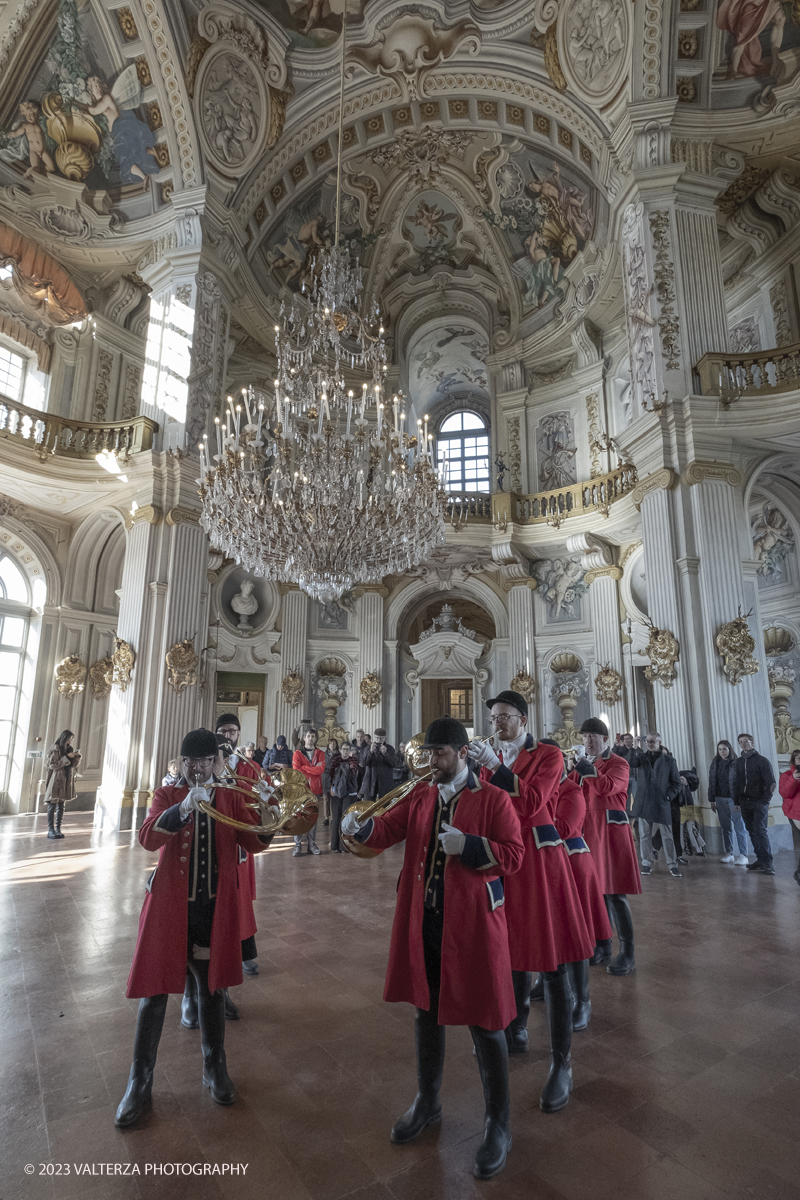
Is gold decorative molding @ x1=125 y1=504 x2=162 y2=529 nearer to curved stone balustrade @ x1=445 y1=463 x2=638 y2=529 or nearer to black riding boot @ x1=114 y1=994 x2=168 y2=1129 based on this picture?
curved stone balustrade @ x1=445 y1=463 x2=638 y2=529

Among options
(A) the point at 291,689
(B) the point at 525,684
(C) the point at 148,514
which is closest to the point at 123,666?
(C) the point at 148,514

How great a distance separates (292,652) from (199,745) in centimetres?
1347

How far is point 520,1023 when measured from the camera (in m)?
3.46

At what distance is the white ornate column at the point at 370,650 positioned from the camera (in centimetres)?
1630

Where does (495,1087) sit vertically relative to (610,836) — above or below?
below

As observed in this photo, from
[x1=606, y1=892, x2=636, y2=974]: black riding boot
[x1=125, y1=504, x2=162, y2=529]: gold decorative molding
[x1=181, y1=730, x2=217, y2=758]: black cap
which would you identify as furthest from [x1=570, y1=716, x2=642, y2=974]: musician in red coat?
[x1=125, y1=504, x2=162, y2=529]: gold decorative molding

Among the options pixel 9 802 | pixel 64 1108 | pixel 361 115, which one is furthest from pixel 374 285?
pixel 64 1108

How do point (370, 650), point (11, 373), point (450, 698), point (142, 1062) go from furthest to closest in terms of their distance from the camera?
point (450, 698), point (370, 650), point (11, 373), point (142, 1062)

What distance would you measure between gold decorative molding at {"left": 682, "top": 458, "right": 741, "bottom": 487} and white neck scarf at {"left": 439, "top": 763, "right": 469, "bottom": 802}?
9078 millimetres

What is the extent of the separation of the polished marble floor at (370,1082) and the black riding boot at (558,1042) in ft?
0.25

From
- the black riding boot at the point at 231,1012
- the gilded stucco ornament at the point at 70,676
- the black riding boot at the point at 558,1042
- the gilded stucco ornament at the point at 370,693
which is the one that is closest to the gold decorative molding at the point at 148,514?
the gilded stucco ornament at the point at 70,676

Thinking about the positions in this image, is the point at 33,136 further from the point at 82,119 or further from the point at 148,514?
the point at 148,514

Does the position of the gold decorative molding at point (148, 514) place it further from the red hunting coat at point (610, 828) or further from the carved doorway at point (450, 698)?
the red hunting coat at point (610, 828)

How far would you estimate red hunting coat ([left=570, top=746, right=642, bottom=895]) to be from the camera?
15.1 ft
